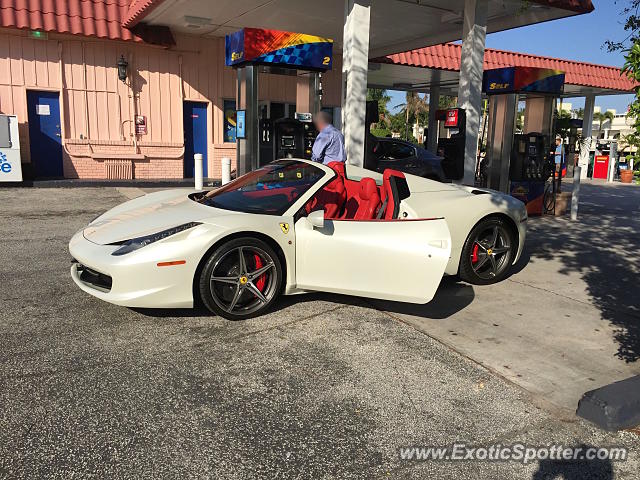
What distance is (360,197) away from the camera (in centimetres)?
498

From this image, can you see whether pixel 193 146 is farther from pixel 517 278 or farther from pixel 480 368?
pixel 480 368

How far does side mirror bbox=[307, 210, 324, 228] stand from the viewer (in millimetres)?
4102

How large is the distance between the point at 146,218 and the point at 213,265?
0.81m

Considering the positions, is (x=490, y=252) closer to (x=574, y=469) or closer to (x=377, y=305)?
(x=377, y=305)

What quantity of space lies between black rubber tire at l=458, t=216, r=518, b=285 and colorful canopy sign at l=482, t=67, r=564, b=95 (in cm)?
592

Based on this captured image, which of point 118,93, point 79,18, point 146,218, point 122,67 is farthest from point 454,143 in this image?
point 79,18

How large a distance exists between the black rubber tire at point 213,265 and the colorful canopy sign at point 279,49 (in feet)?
19.8

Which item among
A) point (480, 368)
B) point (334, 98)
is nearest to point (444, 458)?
point (480, 368)

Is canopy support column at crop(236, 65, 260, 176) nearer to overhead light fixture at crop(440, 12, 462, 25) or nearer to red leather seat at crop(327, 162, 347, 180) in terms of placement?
overhead light fixture at crop(440, 12, 462, 25)

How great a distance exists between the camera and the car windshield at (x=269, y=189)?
4453 millimetres

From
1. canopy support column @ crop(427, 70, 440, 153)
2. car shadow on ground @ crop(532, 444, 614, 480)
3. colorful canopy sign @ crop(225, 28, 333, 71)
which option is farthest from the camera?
canopy support column @ crop(427, 70, 440, 153)

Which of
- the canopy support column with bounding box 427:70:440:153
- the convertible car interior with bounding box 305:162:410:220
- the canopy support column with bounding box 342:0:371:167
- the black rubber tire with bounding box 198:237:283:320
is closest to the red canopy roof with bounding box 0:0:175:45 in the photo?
A: the canopy support column with bounding box 342:0:371:167

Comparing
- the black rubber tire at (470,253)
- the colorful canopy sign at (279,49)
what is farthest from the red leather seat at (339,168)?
the colorful canopy sign at (279,49)

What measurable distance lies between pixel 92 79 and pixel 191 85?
2.69 m
